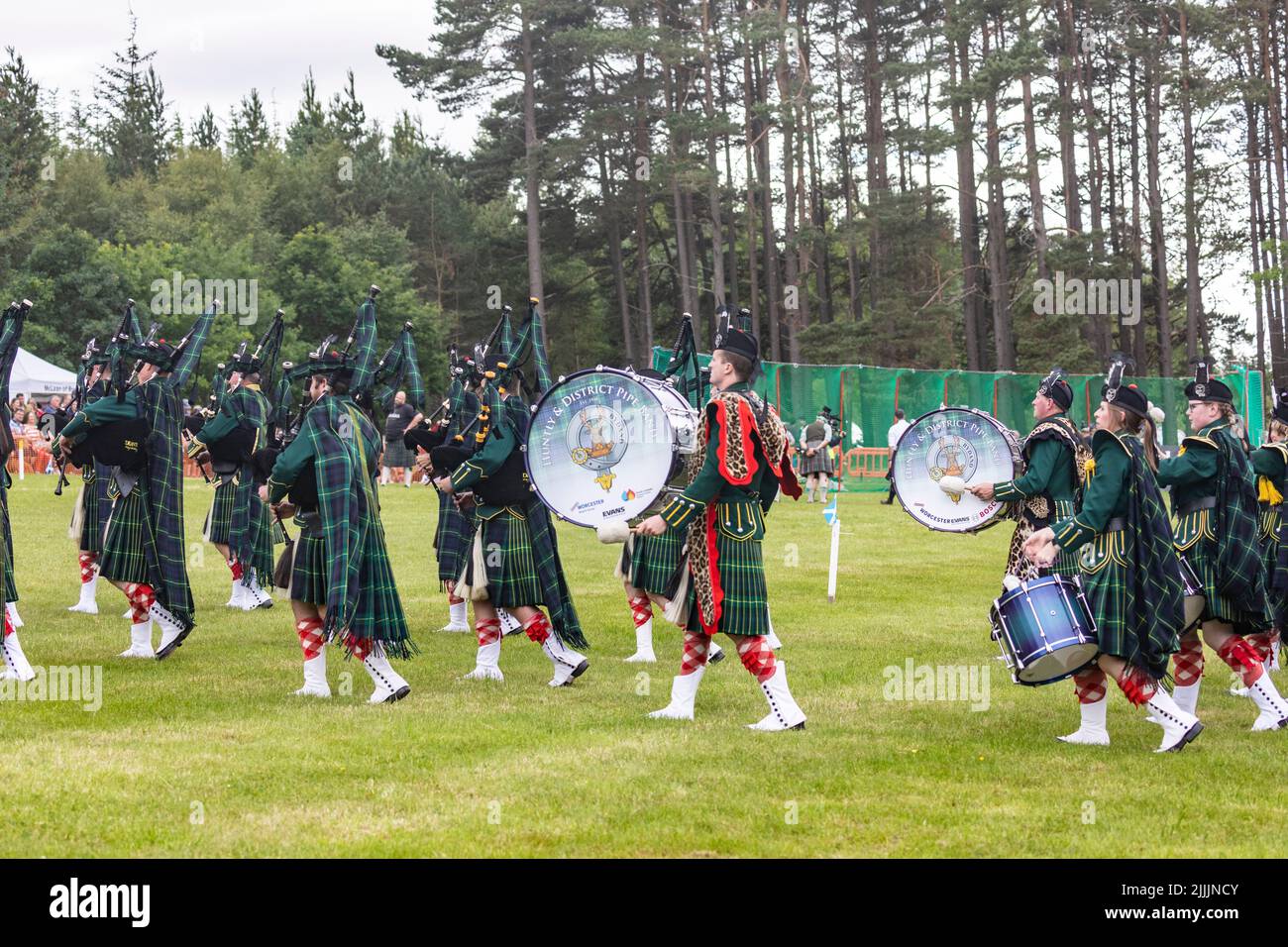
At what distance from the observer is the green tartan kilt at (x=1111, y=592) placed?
6883mm

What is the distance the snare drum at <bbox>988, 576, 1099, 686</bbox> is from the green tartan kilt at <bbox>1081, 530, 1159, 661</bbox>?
5 cm

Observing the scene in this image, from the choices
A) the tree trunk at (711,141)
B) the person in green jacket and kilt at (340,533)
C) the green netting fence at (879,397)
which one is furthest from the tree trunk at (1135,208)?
the person in green jacket and kilt at (340,533)

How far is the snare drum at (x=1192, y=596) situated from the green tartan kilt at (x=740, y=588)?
221cm

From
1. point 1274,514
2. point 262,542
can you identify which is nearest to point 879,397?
point 262,542

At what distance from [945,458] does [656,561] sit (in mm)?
2161

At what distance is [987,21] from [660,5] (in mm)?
8580

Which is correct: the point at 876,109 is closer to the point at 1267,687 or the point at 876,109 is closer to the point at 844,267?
the point at 844,267

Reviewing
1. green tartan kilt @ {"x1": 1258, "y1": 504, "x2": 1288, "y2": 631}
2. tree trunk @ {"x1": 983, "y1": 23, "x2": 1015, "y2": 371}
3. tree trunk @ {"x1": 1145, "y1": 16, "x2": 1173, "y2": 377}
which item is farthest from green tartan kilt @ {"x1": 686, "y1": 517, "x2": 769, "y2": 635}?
tree trunk @ {"x1": 1145, "y1": 16, "x2": 1173, "y2": 377}

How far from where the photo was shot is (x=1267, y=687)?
7.78 m

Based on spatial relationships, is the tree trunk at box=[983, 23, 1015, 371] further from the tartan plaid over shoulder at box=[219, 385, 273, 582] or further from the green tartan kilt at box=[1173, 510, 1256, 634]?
the green tartan kilt at box=[1173, 510, 1256, 634]

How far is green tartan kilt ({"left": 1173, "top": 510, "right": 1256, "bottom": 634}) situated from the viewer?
770 cm

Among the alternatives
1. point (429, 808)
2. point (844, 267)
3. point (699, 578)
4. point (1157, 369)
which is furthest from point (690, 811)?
point (844, 267)

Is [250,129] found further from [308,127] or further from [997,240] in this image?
[997,240]

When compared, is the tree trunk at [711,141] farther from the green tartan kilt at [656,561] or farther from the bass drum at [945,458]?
the green tartan kilt at [656,561]
